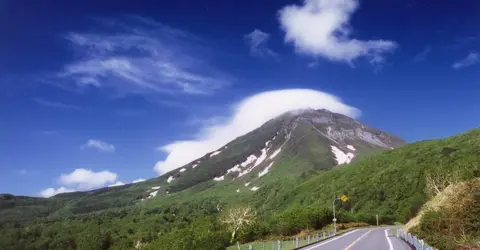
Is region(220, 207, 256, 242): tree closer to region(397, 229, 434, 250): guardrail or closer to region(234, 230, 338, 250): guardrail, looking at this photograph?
region(234, 230, 338, 250): guardrail

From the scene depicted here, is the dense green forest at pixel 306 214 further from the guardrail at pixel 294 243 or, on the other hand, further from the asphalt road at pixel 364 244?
the asphalt road at pixel 364 244

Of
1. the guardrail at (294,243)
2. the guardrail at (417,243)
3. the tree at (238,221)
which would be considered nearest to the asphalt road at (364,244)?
the guardrail at (417,243)

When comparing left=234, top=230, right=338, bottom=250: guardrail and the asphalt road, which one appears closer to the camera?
the asphalt road

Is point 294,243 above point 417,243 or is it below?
below

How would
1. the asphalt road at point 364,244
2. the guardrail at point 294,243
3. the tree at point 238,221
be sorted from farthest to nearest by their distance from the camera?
the tree at point 238,221 → the guardrail at point 294,243 → the asphalt road at point 364,244

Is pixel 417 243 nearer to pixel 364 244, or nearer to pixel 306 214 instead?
pixel 364 244

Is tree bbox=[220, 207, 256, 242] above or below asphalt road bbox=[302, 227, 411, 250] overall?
above

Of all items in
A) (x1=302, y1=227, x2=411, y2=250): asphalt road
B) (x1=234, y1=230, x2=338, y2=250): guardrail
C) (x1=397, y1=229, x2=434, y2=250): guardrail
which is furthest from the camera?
(x1=234, y1=230, x2=338, y2=250): guardrail

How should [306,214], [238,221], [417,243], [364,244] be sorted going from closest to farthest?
[417,243], [364,244], [306,214], [238,221]

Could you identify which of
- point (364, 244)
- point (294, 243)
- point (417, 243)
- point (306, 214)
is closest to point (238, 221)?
point (306, 214)

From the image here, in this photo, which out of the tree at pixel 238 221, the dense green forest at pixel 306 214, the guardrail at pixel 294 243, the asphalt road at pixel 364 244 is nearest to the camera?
the asphalt road at pixel 364 244

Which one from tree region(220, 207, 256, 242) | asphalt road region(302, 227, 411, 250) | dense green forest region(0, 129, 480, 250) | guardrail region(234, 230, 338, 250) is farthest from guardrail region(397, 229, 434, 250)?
tree region(220, 207, 256, 242)

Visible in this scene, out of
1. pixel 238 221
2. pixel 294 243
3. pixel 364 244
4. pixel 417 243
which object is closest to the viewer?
pixel 417 243

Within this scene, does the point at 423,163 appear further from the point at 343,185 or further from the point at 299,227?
the point at 299,227
